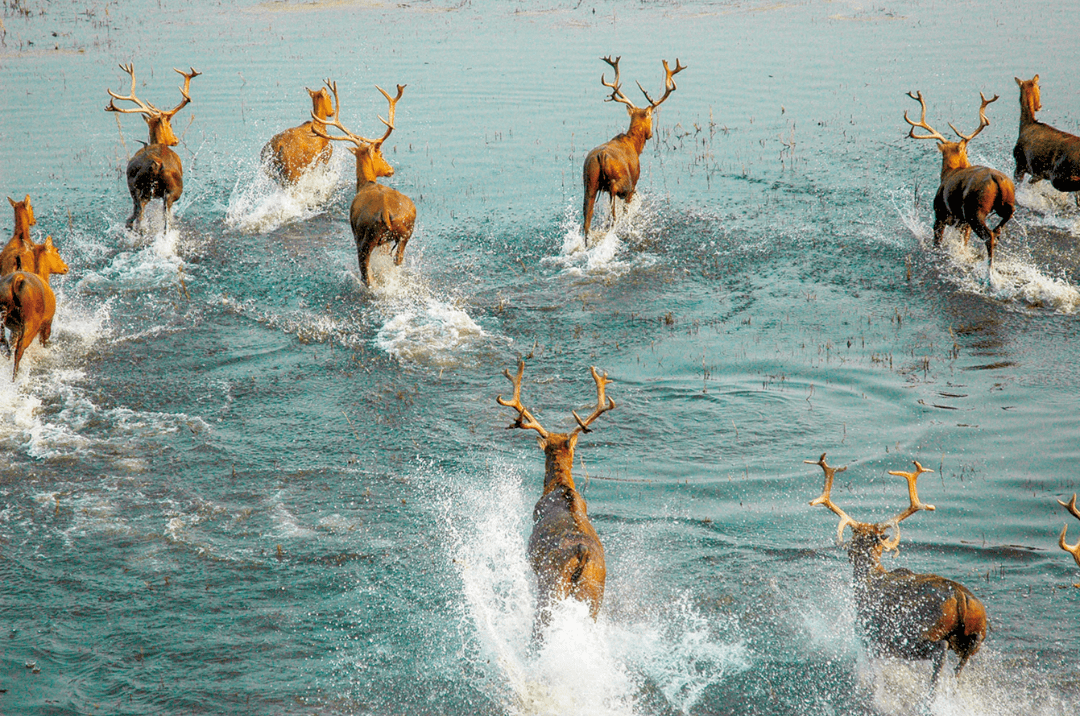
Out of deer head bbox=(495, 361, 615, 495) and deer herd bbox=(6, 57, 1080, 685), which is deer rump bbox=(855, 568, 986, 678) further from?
deer head bbox=(495, 361, 615, 495)

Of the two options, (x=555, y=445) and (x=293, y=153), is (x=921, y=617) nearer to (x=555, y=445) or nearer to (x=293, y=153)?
(x=555, y=445)

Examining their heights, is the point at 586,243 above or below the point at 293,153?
below

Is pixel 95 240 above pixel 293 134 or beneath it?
beneath

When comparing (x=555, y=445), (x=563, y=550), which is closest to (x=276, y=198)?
(x=555, y=445)

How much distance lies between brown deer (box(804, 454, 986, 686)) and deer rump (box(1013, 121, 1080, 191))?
333 inches

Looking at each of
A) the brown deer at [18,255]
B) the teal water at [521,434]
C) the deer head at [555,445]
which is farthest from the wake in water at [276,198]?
the deer head at [555,445]

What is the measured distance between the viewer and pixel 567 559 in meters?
5.18

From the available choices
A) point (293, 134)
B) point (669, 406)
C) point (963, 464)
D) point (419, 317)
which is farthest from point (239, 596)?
point (293, 134)

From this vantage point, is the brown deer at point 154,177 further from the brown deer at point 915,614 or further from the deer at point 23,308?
the brown deer at point 915,614

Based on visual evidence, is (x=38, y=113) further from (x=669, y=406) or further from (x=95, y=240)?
(x=669, y=406)

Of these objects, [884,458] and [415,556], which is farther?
[884,458]

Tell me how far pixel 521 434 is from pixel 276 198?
23.4 ft

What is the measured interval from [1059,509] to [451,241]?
303 inches

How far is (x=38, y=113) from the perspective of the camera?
18609 mm
